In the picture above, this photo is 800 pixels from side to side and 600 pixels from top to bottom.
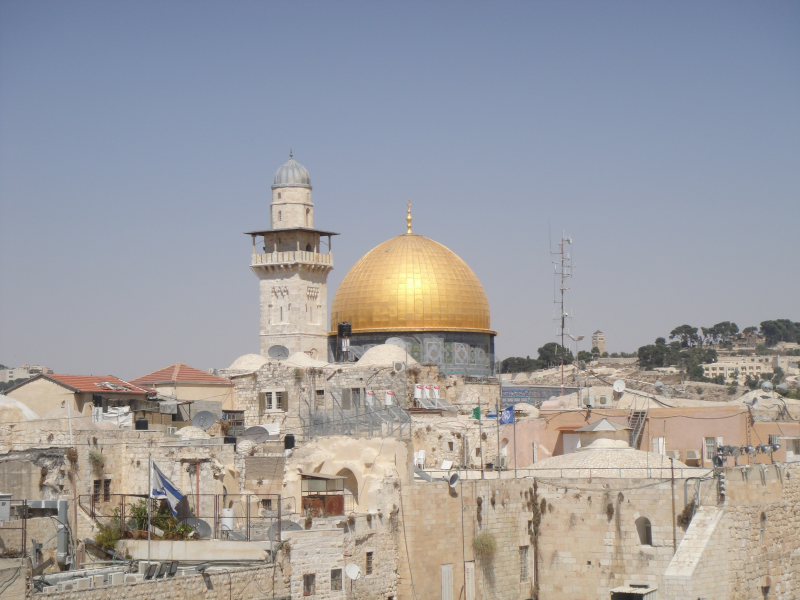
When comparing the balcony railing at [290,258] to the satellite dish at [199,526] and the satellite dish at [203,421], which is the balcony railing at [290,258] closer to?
the satellite dish at [203,421]

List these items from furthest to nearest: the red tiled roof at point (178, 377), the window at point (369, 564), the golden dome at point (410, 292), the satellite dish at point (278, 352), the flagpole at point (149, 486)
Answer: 1. the golden dome at point (410, 292)
2. the satellite dish at point (278, 352)
3. the red tiled roof at point (178, 377)
4. the window at point (369, 564)
5. the flagpole at point (149, 486)

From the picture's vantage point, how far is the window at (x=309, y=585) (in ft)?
75.9

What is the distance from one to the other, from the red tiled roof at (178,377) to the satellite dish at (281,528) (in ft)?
46.6

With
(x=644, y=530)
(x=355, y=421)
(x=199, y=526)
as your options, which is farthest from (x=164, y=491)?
(x=644, y=530)

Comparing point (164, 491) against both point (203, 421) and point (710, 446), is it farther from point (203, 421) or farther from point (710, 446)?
point (710, 446)

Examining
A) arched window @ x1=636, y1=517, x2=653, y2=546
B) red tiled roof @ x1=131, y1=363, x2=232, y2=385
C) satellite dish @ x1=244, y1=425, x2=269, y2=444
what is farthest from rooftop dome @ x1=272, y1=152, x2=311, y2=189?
arched window @ x1=636, y1=517, x2=653, y2=546

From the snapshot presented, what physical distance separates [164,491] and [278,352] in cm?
1577

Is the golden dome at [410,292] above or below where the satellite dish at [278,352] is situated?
above

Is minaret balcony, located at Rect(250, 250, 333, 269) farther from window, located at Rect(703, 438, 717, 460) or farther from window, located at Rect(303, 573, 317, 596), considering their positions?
window, located at Rect(303, 573, 317, 596)

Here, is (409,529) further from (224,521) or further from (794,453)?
(794,453)

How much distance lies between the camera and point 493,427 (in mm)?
33844

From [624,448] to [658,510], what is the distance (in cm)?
342

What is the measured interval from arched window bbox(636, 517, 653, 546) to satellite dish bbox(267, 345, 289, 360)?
1606cm

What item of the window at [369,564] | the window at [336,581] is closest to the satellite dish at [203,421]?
the window at [369,564]
